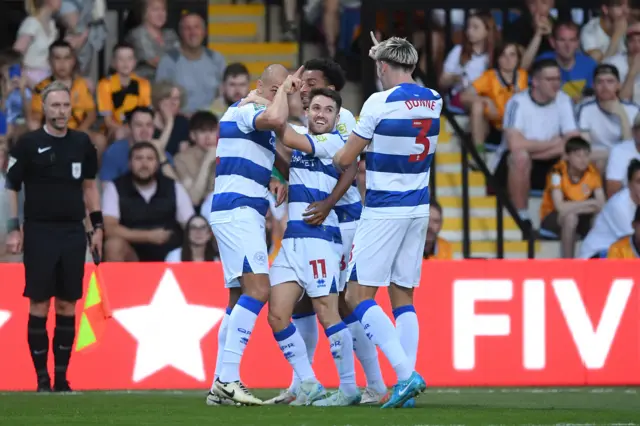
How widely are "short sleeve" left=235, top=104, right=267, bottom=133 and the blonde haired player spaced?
23.4 inches

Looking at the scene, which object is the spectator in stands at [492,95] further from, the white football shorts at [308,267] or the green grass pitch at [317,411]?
the white football shorts at [308,267]

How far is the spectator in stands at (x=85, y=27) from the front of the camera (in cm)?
1512

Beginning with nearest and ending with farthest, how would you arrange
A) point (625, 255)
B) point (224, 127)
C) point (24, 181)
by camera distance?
1. point (224, 127)
2. point (24, 181)
3. point (625, 255)

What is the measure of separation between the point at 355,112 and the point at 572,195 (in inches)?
104

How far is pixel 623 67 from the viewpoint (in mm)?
15391

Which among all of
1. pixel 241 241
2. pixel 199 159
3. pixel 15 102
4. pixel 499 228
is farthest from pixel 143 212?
pixel 241 241

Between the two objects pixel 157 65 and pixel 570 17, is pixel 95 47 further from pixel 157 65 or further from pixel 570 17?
pixel 570 17

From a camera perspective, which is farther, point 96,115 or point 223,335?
point 96,115

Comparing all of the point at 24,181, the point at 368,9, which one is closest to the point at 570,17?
the point at 368,9

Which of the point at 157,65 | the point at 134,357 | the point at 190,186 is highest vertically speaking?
the point at 157,65

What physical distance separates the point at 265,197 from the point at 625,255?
526cm

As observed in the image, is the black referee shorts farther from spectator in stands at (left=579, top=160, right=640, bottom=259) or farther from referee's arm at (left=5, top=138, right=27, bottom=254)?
Result: spectator in stands at (left=579, top=160, right=640, bottom=259)

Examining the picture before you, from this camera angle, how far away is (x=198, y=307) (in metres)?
11.6

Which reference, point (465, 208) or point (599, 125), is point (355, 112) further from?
point (599, 125)
